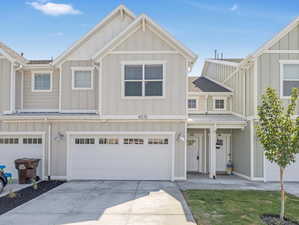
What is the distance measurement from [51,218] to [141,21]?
9371mm

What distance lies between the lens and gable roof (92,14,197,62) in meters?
13.0

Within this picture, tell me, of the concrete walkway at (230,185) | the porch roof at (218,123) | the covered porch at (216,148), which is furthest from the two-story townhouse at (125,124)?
the covered porch at (216,148)

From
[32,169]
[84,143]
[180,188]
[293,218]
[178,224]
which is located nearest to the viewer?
[178,224]

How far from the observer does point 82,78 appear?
14773mm

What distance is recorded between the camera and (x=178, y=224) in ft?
22.7

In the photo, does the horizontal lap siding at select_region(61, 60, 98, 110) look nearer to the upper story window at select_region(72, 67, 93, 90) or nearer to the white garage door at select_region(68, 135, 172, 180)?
the upper story window at select_region(72, 67, 93, 90)

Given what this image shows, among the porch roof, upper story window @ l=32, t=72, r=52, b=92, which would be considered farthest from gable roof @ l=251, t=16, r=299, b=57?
upper story window @ l=32, t=72, r=52, b=92

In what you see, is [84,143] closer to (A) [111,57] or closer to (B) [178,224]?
(A) [111,57]

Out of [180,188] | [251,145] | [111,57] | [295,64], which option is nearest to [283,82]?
[295,64]

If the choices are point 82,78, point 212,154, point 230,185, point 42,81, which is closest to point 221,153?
point 212,154

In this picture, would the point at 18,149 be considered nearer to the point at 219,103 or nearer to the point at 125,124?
the point at 125,124

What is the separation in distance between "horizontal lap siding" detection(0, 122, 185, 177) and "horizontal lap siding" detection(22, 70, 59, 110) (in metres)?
1.63

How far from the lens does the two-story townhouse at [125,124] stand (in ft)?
43.1

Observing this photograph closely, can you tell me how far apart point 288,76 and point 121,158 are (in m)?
8.86
